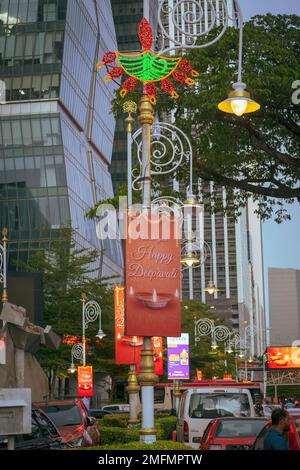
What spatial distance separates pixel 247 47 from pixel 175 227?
9.58 m

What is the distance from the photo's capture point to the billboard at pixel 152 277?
15.0 m

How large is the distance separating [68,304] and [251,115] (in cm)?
3226

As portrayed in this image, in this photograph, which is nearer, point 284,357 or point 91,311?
point 91,311

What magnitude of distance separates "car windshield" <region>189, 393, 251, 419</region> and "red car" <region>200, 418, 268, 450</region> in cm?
497

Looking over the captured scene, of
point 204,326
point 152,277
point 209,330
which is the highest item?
point 209,330

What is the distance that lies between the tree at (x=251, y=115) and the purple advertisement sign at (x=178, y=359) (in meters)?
11.1

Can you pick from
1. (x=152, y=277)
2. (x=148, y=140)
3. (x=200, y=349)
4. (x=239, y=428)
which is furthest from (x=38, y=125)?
(x=152, y=277)

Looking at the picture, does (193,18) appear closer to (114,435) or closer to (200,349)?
(114,435)

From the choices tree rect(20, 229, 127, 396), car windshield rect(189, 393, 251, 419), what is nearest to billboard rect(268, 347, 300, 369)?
tree rect(20, 229, 127, 396)

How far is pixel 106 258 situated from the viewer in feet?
308

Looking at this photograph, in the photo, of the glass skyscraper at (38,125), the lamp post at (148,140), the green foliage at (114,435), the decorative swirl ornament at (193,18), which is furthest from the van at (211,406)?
the glass skyscraper at (38,125)

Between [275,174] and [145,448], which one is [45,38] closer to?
[275,174]

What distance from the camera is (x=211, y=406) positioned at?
926 inches

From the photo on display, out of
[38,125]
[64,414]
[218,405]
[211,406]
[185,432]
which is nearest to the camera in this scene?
[64,414]
